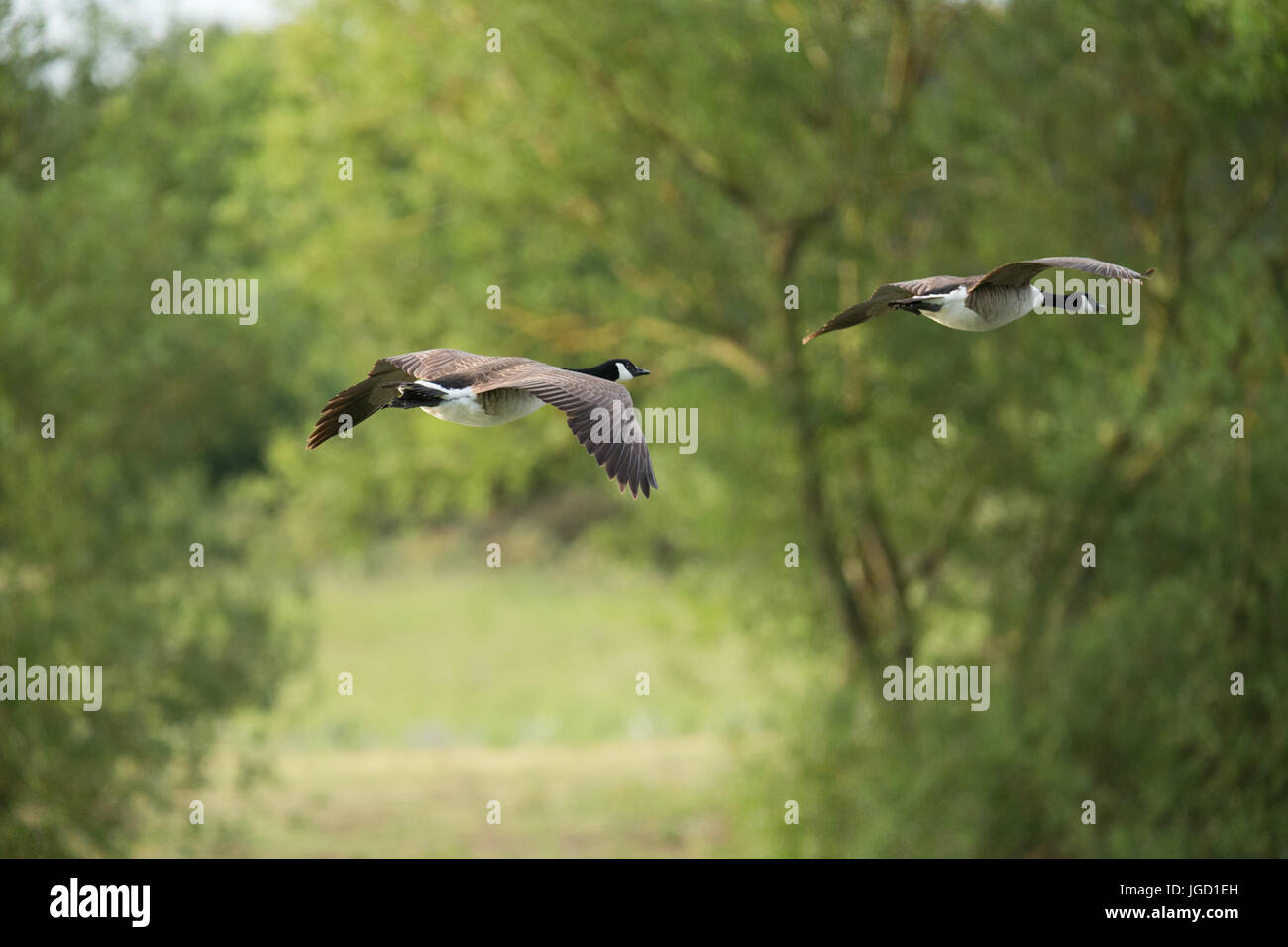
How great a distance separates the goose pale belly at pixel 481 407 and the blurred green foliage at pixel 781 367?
697cm

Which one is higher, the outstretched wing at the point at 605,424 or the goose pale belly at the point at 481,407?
the goose pale belly at the point at 481,407

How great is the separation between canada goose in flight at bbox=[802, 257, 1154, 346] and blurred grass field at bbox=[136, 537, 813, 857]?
34.7 feet

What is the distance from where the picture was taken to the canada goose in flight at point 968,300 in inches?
177

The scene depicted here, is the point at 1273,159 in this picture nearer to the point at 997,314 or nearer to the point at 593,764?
the point at 997,314

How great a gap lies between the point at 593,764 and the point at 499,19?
10912 millimetres

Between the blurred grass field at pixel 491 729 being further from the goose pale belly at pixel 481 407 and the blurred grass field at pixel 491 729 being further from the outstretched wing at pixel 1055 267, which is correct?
the outstretched wing at pixel 1055 267

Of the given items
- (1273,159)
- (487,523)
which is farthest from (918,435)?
(487,523)

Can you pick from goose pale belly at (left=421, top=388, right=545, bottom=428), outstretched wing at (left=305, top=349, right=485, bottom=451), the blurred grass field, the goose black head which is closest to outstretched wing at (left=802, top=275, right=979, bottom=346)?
goose pale belly at (left=421, top=388, right=545, bottom=428)

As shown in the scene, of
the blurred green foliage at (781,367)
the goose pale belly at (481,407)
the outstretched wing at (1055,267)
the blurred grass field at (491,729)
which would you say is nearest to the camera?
the outstretched wing at (1055,267)

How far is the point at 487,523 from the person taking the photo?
106 ft

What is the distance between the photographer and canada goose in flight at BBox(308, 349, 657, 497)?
446 cm

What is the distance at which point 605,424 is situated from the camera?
4484 mm

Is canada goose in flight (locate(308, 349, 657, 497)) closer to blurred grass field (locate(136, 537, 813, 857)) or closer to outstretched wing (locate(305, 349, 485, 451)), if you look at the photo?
outstretched wing (locate(305, 349, 485, 451))

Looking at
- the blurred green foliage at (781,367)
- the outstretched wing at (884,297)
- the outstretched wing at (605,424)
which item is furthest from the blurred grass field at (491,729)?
the outstretched wing at (605,424)
